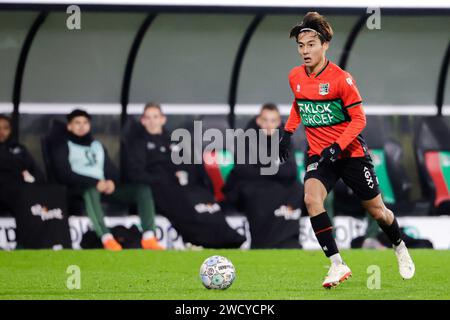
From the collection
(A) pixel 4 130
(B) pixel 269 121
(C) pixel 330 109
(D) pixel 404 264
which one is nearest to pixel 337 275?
(D) pixel 404 264

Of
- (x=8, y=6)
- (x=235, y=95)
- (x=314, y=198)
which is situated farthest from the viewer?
(x=235, y=95)

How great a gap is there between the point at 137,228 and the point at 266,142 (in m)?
1.92

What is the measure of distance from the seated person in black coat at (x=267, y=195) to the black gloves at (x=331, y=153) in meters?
5.00

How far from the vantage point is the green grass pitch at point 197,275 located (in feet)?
29.1

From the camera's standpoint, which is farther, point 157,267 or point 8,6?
point 8,6

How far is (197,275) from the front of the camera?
10.7 metres

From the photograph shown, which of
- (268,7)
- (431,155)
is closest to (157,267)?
(268,7)

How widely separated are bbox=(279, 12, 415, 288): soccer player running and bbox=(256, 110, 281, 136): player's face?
4465 millimetres

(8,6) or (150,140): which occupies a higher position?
(8,6)

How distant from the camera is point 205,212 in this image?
14281 mm

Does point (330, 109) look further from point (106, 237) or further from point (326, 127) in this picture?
point (106, 237)

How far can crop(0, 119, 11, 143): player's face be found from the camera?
14367 mm

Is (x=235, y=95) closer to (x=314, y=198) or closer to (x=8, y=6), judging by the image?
(x=8, y=6)
